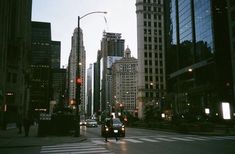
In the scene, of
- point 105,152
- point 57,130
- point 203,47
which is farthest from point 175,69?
point 105,152

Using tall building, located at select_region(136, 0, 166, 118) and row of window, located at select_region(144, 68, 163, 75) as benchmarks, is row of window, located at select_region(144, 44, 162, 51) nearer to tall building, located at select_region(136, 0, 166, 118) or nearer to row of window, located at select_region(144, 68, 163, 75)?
tall building, located at select_region(136, 0, 166, 118)

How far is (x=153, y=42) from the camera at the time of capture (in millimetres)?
130500

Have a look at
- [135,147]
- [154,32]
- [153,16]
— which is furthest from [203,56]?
[135,147]

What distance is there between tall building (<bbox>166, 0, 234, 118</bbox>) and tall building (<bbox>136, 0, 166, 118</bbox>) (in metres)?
21.8

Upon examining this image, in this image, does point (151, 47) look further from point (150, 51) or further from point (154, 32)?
point (154, 32)

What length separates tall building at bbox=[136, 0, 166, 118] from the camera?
12794cm

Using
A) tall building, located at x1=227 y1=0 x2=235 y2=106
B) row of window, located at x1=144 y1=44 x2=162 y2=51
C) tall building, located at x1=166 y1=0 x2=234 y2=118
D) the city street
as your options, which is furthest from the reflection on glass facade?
the city street

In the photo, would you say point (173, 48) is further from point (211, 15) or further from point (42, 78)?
point (42, 78)

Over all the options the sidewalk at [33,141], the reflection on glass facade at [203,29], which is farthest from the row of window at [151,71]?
the sidewalk at [33,141]

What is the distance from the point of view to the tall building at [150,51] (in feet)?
420

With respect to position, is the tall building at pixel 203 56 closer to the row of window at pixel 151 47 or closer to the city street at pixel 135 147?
the row of window at pixel 151 47

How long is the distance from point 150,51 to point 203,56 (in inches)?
1806

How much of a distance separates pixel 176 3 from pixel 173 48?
15.3m

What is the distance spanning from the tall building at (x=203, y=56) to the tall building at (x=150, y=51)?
21800 mm
